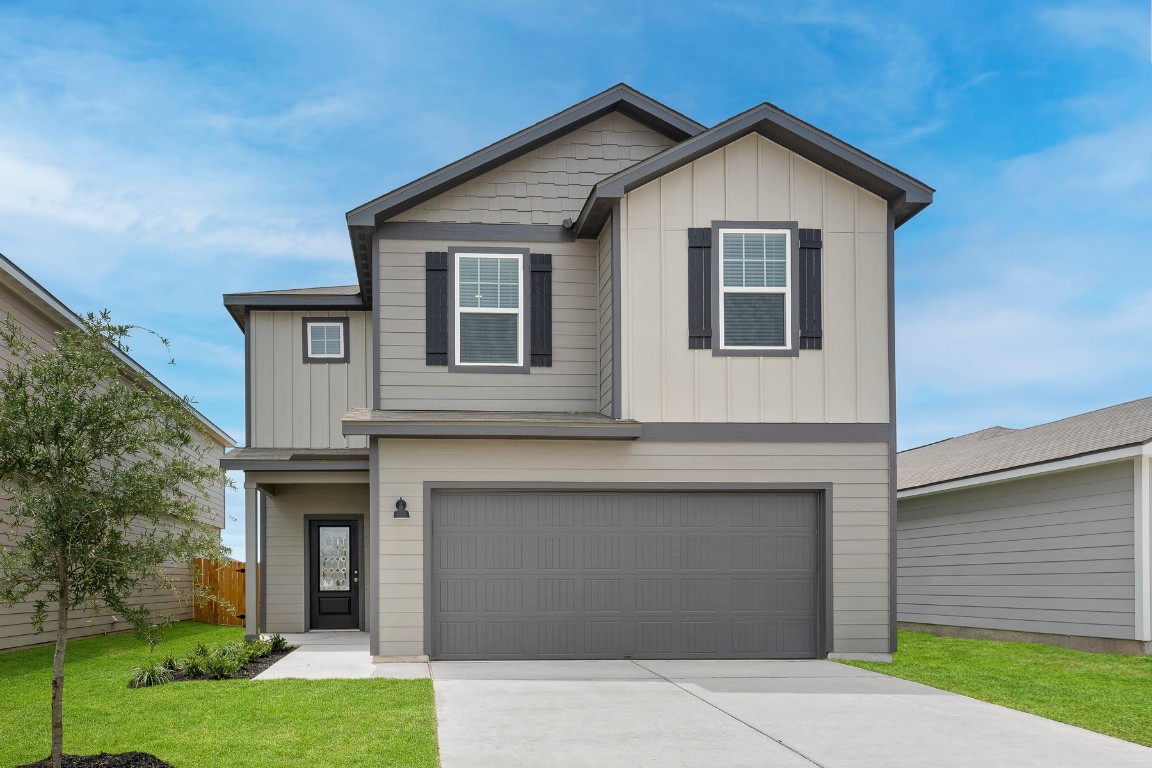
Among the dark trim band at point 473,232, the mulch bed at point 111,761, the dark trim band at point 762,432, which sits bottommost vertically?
the mulch bed at point 111,761

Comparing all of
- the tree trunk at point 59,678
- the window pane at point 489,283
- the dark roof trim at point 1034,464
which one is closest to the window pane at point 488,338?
the window pane at point 489,283

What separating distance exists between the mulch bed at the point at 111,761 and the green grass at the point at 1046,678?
23.0ft

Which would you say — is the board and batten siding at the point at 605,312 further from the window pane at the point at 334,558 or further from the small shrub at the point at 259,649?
the window pane at the point at 334,558

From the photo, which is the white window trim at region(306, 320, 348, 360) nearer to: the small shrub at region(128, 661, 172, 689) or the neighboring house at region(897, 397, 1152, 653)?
the small shrub at region(128, 661, 172, 689)

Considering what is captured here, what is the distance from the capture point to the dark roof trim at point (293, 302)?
16.8 m

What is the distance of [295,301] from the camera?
16.9 metres

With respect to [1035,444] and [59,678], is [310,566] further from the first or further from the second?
[1035,444]

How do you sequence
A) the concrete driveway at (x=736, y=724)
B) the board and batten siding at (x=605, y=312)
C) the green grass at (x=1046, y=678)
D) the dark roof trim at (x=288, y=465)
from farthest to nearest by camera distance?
the dark roof trim at (x=288, y=465)
the board and batten siding at (x=605, y=312)
the green grass at (x=1046, y=678)
the concrete driveway at (x=736, y=724)

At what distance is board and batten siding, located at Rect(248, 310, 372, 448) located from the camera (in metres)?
17.0

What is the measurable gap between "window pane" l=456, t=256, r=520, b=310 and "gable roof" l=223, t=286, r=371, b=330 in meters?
3.60

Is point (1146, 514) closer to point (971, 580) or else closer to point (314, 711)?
point (971, 580)

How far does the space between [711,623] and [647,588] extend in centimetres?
86

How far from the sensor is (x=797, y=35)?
16562 mm

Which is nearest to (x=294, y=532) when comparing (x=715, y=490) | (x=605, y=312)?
(x=605, y=312)
